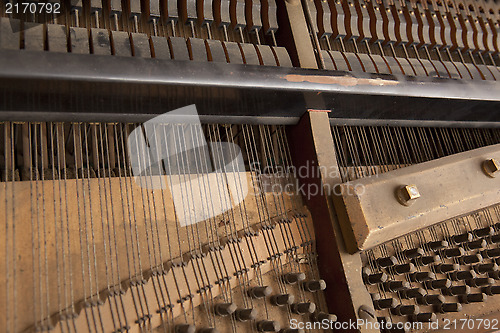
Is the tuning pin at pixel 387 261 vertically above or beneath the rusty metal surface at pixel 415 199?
beneath

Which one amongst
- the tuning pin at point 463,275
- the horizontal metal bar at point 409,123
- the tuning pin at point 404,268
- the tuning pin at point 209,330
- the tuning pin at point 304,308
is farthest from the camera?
the horizontal metal bar at point 409,123

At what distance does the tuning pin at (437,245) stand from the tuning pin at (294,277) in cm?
87

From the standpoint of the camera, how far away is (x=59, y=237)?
2016mm

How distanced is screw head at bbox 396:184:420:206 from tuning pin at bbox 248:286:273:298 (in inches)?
30.4

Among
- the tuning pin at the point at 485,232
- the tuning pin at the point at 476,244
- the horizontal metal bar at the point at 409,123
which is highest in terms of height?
the horizontal metal bar at the point at 409,123

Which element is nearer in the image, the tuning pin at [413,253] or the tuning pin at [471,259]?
the tuning pin at [413,253]

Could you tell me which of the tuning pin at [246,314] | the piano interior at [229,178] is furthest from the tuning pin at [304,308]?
the tuning pin at [246,314]

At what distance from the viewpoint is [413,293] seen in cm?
256

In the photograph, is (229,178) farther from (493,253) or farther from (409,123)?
(493,253)

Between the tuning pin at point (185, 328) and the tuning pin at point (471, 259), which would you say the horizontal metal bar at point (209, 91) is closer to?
the tuning pin at point (471, 259)

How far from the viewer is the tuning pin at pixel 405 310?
8.04ft

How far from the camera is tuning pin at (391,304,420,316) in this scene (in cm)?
245

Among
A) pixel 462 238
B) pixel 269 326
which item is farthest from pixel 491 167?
pixel 269 326

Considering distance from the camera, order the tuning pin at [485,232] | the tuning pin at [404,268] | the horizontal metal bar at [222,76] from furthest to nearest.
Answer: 1. the tuning pin at [485,232]
2. the tuning pin at [404,268]
3. the horizontal metal bar at [222,76]
